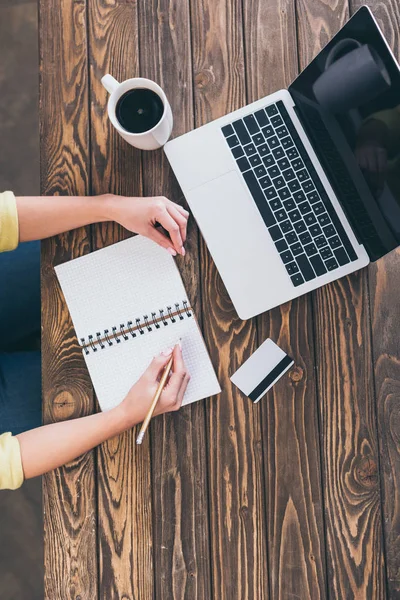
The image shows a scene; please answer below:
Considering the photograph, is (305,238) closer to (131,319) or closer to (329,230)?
(329,230)

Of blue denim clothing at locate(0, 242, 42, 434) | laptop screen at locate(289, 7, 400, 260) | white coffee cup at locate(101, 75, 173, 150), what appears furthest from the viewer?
blue denim clothing at locate(0, 242, 42, 434)

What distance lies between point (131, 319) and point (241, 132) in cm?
39

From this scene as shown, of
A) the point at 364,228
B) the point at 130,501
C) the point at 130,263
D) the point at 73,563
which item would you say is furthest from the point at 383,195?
the point at 73,563

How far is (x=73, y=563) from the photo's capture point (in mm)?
1043

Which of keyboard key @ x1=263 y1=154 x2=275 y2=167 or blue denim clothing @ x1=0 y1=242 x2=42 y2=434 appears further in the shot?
blue denim clothing @ x1=0 y1=242 x2=42 y2=434

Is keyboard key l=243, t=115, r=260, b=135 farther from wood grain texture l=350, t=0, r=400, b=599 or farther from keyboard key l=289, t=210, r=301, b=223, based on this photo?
wood grain texture l=350, t=0, r=400, b=599

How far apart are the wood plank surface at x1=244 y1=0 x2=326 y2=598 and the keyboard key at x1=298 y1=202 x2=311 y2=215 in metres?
0.15

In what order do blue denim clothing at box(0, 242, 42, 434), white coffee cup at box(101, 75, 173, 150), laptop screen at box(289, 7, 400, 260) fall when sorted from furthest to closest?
1. blue denim clothing at box(0, 242, 42, 434)
2. white coffee cup at box(101, 75, 173, 150)
3. laptop screen at box(289, 7, 400, 260)

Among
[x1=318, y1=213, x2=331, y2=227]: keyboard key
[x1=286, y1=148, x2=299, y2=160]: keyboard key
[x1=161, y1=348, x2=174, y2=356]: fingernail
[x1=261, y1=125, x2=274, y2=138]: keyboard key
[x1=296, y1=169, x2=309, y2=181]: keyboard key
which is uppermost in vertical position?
[x1=261, y1=125, x2=274, y2=138]: keyboard key

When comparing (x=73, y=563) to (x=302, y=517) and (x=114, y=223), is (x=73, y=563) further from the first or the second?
(x=114, y=223)

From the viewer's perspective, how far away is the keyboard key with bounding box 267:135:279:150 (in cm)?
102

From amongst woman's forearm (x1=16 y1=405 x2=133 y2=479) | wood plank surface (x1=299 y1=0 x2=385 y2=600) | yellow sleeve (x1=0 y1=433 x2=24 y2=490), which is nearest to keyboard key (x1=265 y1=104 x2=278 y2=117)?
wood plank surface (x1=299 y1=0 x2=385 y2=600)

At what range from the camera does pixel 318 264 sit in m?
1.01

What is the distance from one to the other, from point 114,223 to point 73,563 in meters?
0.62
